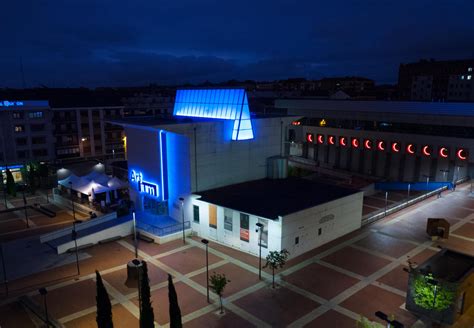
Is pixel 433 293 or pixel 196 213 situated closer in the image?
pixel 433 293

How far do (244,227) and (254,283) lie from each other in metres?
5.81

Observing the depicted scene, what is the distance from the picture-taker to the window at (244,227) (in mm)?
30750

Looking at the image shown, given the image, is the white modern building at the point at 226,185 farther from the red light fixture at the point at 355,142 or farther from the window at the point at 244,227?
the red light fixture at the point at 355,142

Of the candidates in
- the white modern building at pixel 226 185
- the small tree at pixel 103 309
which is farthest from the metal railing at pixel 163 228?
the small tree at pixel 103 309

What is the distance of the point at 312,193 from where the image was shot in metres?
35.3

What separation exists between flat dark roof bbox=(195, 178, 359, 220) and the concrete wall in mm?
587

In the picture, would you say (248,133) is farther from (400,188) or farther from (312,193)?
(400,188)

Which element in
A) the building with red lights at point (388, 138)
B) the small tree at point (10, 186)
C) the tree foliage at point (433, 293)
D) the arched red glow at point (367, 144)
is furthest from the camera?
the arched red glow at point (367, 144)

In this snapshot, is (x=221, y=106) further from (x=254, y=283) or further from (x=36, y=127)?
(x=36, y=127)

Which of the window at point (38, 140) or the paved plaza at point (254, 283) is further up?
the window at point (38, 140)

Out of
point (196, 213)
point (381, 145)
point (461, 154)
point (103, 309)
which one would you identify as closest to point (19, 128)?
point (196, 213)

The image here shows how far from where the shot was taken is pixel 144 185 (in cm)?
3881

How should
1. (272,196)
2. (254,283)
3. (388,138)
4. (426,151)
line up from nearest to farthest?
(254,283) < (272,196) < (426,151) < (388,138)

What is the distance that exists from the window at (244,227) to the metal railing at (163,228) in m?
6.52
